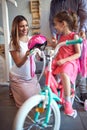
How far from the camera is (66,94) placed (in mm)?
1774

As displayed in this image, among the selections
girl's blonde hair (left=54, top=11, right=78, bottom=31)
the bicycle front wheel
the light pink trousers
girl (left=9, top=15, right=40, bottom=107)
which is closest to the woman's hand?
girl's blonde hair (left=54, top=11, right=78, bottom=31)

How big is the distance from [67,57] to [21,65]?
48cm

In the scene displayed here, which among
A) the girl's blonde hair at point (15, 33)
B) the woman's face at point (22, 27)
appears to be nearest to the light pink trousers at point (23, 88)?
the girl's blonde hair at point (15, 33)

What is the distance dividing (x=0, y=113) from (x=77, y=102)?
807 millimetres

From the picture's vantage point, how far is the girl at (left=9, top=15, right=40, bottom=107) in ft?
6.53

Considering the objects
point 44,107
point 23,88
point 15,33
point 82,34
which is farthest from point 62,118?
point 15,33

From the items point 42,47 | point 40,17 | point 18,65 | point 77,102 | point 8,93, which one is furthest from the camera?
point 40,17

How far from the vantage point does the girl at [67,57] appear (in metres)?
1.76

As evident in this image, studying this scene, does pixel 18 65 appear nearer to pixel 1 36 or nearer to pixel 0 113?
pixel 0 113

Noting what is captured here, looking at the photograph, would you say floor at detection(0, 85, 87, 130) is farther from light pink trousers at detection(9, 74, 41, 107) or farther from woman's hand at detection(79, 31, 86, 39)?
woman's hand at detection(79, 31, 86, 39)

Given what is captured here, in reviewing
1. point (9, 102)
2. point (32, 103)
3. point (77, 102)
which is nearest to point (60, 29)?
point (32, 103)

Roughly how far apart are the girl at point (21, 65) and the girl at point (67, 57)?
332 mm

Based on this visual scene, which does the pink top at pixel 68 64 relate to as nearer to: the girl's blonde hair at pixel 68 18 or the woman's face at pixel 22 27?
the girl's blonde hair at pixel 68 18

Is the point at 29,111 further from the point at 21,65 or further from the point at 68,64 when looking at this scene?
the point at 21,65
